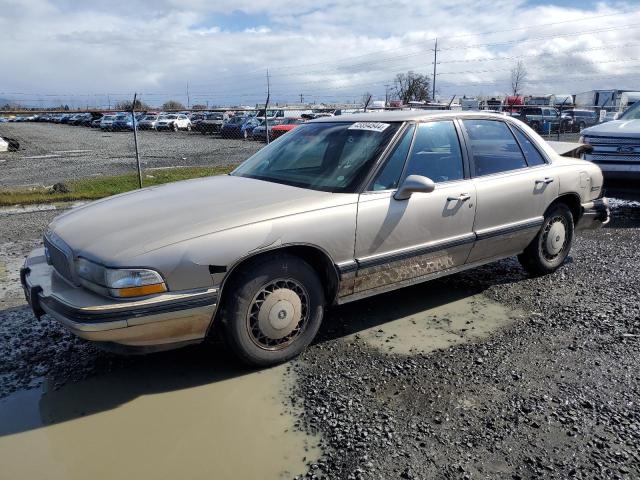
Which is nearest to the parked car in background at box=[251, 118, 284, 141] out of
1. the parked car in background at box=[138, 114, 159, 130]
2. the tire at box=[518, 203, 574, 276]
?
the parked car in background at box=[138, 114, 159, 130]

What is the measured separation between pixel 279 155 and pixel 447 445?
276 cm

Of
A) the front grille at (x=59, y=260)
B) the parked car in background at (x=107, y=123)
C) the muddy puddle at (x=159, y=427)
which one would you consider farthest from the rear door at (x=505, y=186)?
the parked car in background at (x=107, y=123)

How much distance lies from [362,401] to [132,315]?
1405 millimetres

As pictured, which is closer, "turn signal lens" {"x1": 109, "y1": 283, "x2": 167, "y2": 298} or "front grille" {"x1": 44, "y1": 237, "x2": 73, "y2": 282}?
"turn signal lens" {"x1": 109, "y1": 283, "x2": 167, "y2": 298}

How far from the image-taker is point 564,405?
10.2 ft

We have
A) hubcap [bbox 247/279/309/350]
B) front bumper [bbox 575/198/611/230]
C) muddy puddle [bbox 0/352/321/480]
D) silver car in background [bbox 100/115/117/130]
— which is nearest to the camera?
muddy puddle [bbox 0/352/321/480]

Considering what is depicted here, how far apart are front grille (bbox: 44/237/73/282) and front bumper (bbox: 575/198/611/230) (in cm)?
473

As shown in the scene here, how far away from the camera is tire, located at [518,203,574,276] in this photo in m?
5.16

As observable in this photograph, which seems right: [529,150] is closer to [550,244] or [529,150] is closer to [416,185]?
[550,244]

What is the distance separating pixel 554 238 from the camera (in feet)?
17.2

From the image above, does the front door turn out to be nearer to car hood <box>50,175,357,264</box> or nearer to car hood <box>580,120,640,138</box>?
car hood <box>50,175,357,264</box>

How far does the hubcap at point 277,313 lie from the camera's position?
3385 millimetres

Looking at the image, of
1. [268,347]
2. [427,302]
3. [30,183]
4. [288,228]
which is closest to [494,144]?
[427,302]

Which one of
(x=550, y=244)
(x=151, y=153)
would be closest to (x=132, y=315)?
(x=550, y=244)
